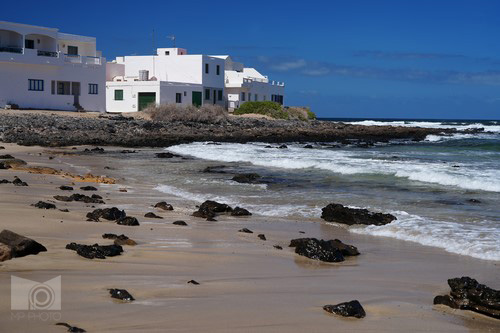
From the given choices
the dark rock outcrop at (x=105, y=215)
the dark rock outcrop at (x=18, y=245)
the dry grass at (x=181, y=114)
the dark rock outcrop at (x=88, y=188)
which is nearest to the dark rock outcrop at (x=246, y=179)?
the dark rock outcrop at (x=88, y=188)

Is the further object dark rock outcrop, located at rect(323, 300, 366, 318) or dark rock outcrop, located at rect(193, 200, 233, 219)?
dark rock outcrop, located at rect(193, 200, 233, 219)

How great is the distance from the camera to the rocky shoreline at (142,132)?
29.5 meters

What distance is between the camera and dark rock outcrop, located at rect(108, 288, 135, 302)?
16.0 feet

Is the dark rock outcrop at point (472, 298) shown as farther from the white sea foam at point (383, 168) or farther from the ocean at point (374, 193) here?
the white sea foam at point (383, 168)

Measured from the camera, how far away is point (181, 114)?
45.5 metres

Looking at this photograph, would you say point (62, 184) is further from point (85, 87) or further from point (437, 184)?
point (85, 87)

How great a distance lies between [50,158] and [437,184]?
1204 cm

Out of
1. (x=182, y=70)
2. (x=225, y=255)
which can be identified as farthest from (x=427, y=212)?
(x=182, y=70)

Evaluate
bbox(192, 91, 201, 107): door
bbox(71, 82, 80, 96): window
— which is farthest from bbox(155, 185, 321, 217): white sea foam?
bbox(192, 91, 201, 107): door

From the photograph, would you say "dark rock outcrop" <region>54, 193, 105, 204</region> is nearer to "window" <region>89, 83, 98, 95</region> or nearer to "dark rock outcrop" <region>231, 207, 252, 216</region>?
"dark rock outcrop" <region>231, 207, 252, 216</region>

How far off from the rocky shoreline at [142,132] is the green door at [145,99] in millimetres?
7252

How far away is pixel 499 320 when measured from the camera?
5.18 meters

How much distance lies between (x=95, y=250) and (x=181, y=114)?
3956 cm

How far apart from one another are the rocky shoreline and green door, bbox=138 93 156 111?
725 cm
